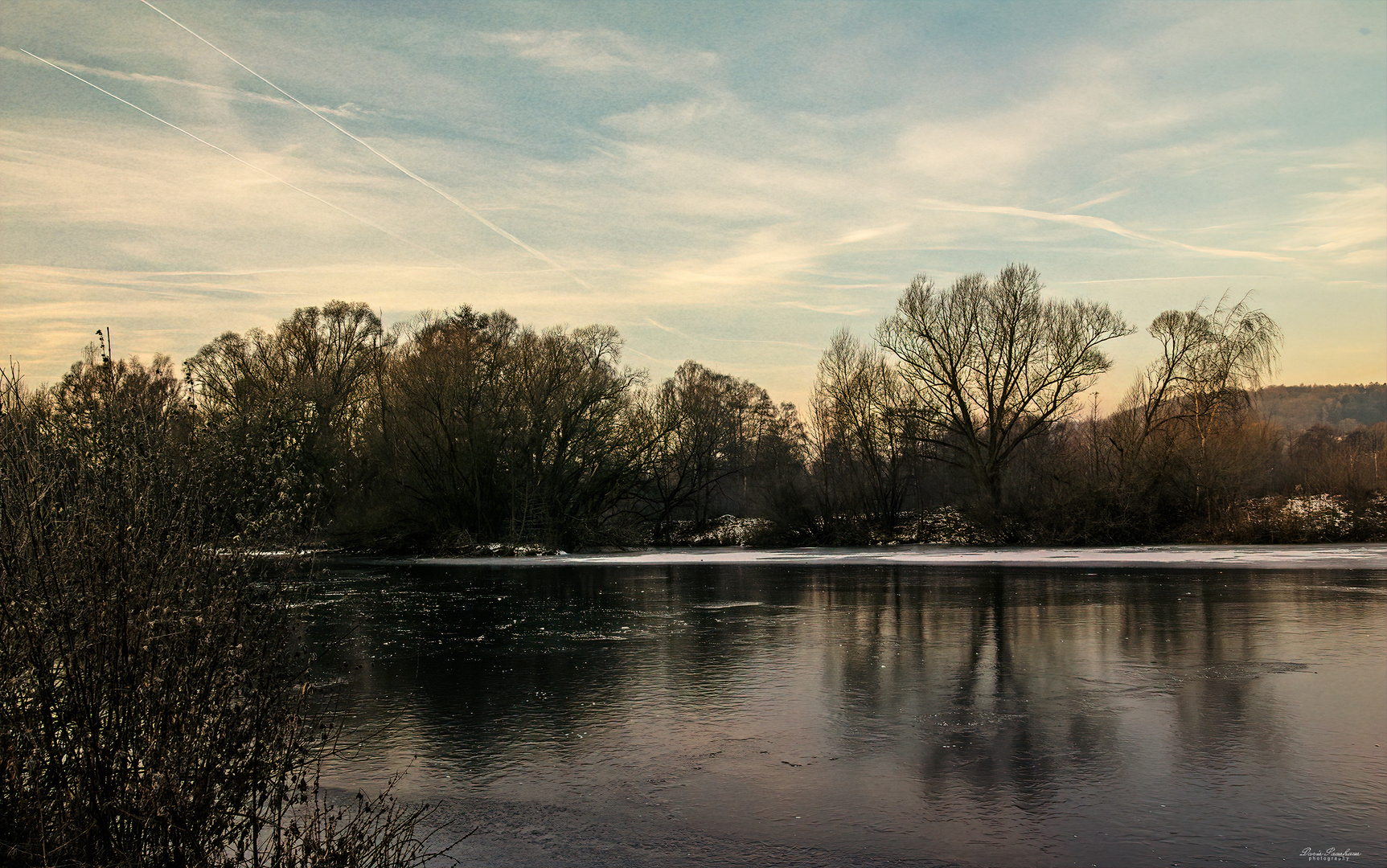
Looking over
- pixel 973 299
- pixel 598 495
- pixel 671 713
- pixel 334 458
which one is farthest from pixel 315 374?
pixel 671 713

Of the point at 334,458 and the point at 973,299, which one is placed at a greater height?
the point at 973,299

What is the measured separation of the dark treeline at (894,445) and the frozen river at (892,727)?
18.6 metres

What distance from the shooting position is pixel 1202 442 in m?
36.7

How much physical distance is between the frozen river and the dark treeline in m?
18.6

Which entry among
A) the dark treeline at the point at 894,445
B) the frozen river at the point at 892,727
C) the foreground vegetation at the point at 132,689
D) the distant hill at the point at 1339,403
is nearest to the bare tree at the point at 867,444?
the dark treeline at the point at 894,445

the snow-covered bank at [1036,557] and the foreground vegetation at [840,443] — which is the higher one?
the foreground vegetation at [840,443]

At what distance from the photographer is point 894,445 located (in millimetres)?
43531

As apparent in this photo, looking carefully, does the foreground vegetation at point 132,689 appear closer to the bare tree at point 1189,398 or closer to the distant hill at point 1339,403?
the bare tree at point 1189,398

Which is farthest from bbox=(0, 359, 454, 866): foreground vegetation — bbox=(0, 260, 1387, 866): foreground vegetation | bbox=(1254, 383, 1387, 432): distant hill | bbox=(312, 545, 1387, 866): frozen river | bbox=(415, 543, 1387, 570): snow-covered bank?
bbox=(1254, 383, 1387, 432): distant hill

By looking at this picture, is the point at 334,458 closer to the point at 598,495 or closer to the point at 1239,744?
the point at 598,495

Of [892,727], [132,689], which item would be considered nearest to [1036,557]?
[892,727]

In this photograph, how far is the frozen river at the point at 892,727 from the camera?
6188 millimetres

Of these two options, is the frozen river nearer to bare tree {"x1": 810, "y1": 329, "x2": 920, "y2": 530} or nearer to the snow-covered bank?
the snow-covered bank

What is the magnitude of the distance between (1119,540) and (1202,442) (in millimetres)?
4745
